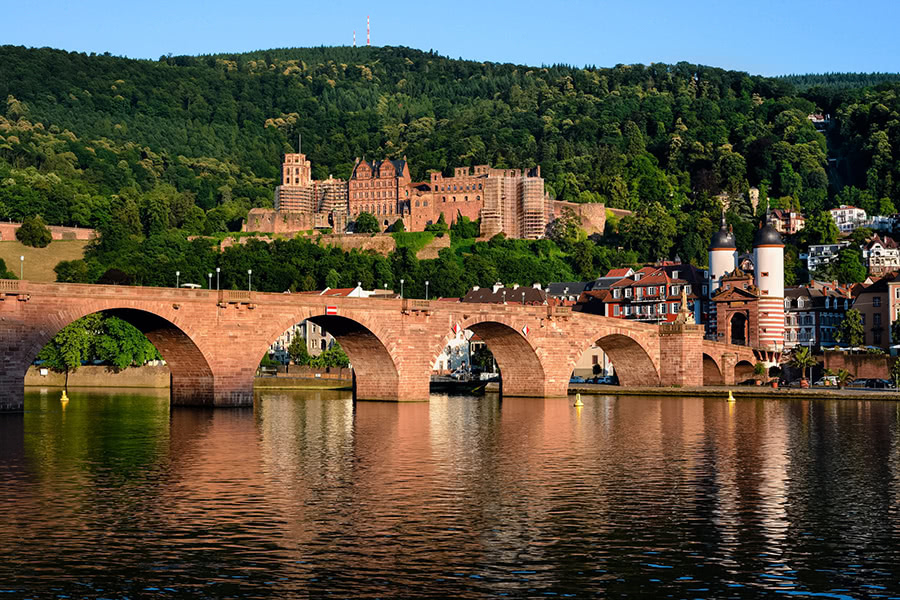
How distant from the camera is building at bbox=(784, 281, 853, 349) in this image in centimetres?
11869

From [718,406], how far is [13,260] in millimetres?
118563

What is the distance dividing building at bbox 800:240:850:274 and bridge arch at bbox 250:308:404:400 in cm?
9732

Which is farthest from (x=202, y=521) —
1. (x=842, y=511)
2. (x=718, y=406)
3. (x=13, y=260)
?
(x=13, y=260)

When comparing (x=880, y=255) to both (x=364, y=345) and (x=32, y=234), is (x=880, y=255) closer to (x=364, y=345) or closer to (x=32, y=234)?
(x=364, y=345)

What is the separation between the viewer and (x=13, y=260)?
6634 inches

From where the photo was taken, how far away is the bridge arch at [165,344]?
191ft

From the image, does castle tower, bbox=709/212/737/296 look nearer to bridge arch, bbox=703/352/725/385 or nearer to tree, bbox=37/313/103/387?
bridge arch, bbox=703/352/725/385

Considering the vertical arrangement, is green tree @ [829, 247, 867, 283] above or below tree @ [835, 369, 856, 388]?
above

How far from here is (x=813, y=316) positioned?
11925cm

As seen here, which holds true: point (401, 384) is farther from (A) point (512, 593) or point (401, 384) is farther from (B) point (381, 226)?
(B) point (381, 226)

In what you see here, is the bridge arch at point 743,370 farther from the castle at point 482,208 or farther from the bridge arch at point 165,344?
the castle at point 482,208

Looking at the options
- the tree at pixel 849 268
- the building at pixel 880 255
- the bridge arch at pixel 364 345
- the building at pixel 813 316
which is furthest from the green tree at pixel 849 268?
the bridge arch at pixel 364 345

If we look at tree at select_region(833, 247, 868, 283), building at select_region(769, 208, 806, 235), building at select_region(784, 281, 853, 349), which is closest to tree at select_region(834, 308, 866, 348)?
building at select_region(784, 281, 853, 349)

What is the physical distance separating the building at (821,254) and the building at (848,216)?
20.5 metres
